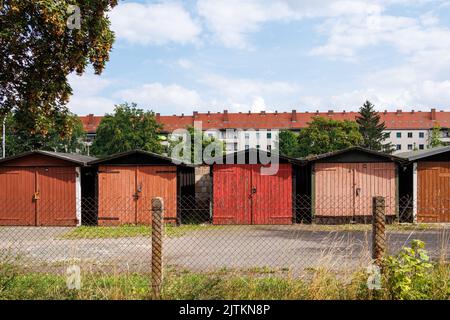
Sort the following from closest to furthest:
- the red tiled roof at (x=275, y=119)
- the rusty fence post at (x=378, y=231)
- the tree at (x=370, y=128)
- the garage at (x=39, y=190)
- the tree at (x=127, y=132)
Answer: the rusty fence post at (x=378, y=231), the garage at (x=39, y=190), the tree at (x=127, y=132), the tree at (x=370, y=128), the red tiled roof at (x=275, y=119)

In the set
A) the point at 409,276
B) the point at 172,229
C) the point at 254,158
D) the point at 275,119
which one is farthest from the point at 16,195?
the point at 275,119

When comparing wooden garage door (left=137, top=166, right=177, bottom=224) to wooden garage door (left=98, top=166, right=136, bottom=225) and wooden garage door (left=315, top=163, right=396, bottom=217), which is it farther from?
wooden garage door (left=315, top=163, right=396, bottom=217)

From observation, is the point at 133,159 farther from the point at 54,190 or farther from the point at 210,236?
the point at 210,236

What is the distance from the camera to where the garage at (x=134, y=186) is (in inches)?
709

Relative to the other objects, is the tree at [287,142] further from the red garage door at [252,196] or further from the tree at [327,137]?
the red garage door at [252,196]

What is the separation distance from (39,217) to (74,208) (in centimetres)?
146

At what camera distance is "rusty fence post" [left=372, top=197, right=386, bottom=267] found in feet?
18.1

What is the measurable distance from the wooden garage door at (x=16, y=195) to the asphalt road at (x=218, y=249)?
1818 millimetres

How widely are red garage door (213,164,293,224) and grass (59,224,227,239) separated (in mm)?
1126

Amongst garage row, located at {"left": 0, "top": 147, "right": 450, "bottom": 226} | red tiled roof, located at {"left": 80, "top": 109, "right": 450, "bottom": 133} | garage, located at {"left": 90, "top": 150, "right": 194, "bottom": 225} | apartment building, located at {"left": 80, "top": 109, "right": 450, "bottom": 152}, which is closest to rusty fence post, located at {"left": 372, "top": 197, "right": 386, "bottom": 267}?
garage row, located at {"left": 0, "top": 147, "right": 450, "bottom": 226}

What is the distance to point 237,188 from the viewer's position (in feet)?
58.8

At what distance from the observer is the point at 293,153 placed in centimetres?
6956

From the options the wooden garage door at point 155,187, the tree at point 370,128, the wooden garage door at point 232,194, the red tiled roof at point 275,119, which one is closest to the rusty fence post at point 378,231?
the wooden garage door at point 232,194

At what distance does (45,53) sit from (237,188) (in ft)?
29.1
